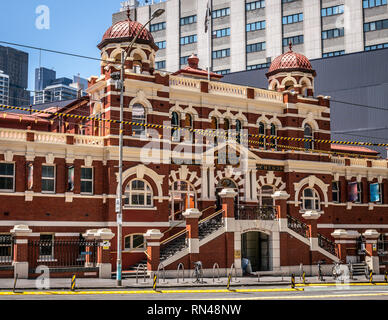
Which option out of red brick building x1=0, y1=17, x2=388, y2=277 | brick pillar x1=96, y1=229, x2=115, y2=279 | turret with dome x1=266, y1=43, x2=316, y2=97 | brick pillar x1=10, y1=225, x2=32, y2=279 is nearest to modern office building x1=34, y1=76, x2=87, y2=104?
red brick building x1=0, y1=17, x2=388, y2=277

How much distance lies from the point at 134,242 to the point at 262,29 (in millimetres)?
55603

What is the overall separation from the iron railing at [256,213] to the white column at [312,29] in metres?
47.7

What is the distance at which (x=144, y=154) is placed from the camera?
38.4 meters

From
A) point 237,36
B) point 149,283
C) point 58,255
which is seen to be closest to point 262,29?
point 237,36

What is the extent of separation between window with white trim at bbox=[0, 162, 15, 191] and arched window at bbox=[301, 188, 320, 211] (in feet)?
71.4

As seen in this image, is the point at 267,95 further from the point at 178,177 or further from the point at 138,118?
the point at 138,118

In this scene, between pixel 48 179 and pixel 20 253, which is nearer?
pixel 20 253

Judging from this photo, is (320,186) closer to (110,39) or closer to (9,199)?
Result: (110,39)

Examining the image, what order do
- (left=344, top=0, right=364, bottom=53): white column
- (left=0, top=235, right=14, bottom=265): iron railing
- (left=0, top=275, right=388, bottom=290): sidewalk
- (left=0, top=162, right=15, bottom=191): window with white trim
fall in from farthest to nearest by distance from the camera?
(left=344, top=0, right=364, bottom=53): white column < (left=0, top=162, right=15, bottom=191): window with white trim < (left=0, top=235, right=14, bottom=265): iron railing < (left=0, top=275, right=388, bottom=290): sidewalk

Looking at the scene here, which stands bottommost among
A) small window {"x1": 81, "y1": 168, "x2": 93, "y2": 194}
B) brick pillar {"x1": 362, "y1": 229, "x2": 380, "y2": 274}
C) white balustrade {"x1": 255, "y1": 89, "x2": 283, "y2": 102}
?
brick pillar {"x1": 362, "y1": 229, "x2": 380, "y2": 274}

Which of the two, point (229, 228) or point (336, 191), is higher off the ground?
point (336, 191)

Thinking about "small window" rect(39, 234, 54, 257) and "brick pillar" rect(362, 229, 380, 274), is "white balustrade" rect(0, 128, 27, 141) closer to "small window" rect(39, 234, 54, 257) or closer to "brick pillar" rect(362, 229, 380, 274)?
"small window" rect(39, 234, 54, 257)

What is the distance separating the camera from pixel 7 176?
35219 millimetres

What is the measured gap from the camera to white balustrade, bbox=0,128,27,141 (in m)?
35.2
